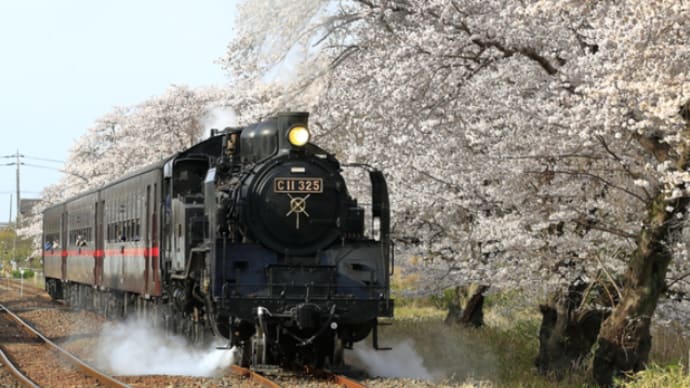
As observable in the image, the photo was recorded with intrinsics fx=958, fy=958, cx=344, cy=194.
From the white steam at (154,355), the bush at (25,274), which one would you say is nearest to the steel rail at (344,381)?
the white steam at (154,355)

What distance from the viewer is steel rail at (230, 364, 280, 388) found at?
10867 millimetres

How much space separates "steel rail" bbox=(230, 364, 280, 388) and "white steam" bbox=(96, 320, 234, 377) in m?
0.31

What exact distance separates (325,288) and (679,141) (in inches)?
173

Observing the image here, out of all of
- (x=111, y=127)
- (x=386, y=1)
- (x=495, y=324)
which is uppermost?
(x=111, y=127)

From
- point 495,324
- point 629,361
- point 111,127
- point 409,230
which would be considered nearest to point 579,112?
point 629,361

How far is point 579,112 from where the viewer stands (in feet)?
32.0

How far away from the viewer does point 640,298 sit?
11.2 meters

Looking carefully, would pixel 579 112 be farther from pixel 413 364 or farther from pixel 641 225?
pixel 413 364

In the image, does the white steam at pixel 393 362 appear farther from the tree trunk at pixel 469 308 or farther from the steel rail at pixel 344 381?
the tree trunk at pixel 469 308

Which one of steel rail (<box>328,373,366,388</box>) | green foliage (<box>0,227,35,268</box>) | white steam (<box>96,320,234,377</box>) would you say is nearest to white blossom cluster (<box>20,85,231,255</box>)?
white steam (<box>96,320,234,377</box>)

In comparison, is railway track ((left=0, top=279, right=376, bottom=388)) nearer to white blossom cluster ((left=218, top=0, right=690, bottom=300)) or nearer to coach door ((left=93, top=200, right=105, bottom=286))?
coach door ((left=93, top=200, right=105, bottom=286))

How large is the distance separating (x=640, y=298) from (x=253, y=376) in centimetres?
470

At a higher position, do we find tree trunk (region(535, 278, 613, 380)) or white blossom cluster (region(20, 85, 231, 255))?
white blossom cluster (region(20, 85, 231, 255))

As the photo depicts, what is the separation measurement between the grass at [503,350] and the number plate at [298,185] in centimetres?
287
